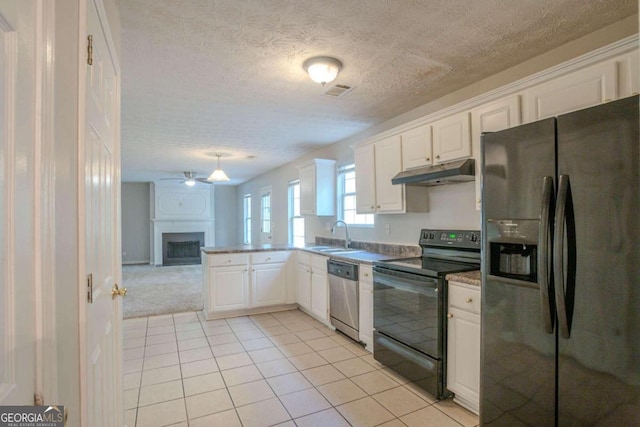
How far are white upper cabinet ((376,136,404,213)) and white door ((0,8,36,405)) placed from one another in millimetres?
2844

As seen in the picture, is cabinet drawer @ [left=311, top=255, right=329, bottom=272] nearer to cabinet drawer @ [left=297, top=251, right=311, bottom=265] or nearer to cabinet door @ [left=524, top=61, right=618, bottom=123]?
cabinet drawer @ [left=297, top=251, right=311, bottom=265]

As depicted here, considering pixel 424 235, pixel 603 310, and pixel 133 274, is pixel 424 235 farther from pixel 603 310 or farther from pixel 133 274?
pixel 133 274

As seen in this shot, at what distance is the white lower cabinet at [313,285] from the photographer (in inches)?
151

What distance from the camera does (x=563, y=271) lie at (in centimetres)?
147

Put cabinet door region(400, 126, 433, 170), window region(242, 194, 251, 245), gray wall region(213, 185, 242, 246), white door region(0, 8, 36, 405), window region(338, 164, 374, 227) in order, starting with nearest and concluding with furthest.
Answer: white door region(0, 8, 36, 405) < cabinet door region(400, 126, 433, 170) < window region(338, 164, 374, 227) < window region(242, 194, 251, 245) < gray wall region(213, 185, 242, 246)

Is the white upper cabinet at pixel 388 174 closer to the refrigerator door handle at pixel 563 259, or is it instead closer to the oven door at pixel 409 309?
the oven door at pixel 409 309

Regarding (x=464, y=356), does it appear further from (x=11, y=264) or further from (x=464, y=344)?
(x=11, y=264)

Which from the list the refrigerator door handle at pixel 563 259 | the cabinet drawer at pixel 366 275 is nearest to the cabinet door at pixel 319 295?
the cabinet drawer at pixel 366 275

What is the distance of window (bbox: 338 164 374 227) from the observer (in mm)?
4500

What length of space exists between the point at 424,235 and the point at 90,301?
8.95 feet

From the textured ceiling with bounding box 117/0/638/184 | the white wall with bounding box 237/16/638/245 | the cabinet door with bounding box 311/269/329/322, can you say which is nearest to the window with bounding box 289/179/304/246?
the white wall with bounding box 237/16/638/245

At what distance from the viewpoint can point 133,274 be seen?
7527 mm

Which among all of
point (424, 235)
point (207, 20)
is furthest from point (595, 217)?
point (207, 20)

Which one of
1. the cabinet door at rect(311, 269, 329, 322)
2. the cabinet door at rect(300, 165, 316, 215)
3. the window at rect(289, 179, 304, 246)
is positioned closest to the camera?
the cabinet door at rect(311, 269, 329, 322)
